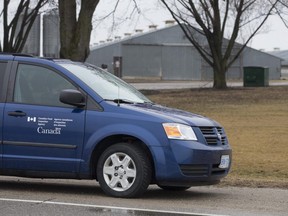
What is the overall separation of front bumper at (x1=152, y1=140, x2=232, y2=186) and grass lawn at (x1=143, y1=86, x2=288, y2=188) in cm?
204

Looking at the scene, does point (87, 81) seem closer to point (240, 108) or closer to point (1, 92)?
point (1, 92)

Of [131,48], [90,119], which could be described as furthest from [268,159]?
[131,48]

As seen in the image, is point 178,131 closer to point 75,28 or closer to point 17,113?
point 17,113

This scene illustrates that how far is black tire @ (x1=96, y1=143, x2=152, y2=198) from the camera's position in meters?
8.34

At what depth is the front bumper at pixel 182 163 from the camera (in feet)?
27.0

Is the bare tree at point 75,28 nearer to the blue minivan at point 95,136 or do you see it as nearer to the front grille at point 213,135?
the blue minivan at point 95,136

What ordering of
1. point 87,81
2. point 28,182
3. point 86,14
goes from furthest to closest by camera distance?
point 86,14
point 28,182
point 87,81

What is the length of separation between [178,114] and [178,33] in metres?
72.6

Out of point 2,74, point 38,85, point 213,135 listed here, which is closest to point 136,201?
point 213,135

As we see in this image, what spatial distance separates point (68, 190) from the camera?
935 centimetres

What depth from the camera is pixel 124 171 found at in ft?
27.7

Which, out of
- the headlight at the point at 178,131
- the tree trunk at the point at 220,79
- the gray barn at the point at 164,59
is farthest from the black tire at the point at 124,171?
the gray barn at the point at 164,59

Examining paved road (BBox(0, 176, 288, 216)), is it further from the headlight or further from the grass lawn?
the grass lawn

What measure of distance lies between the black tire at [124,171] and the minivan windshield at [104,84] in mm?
751
